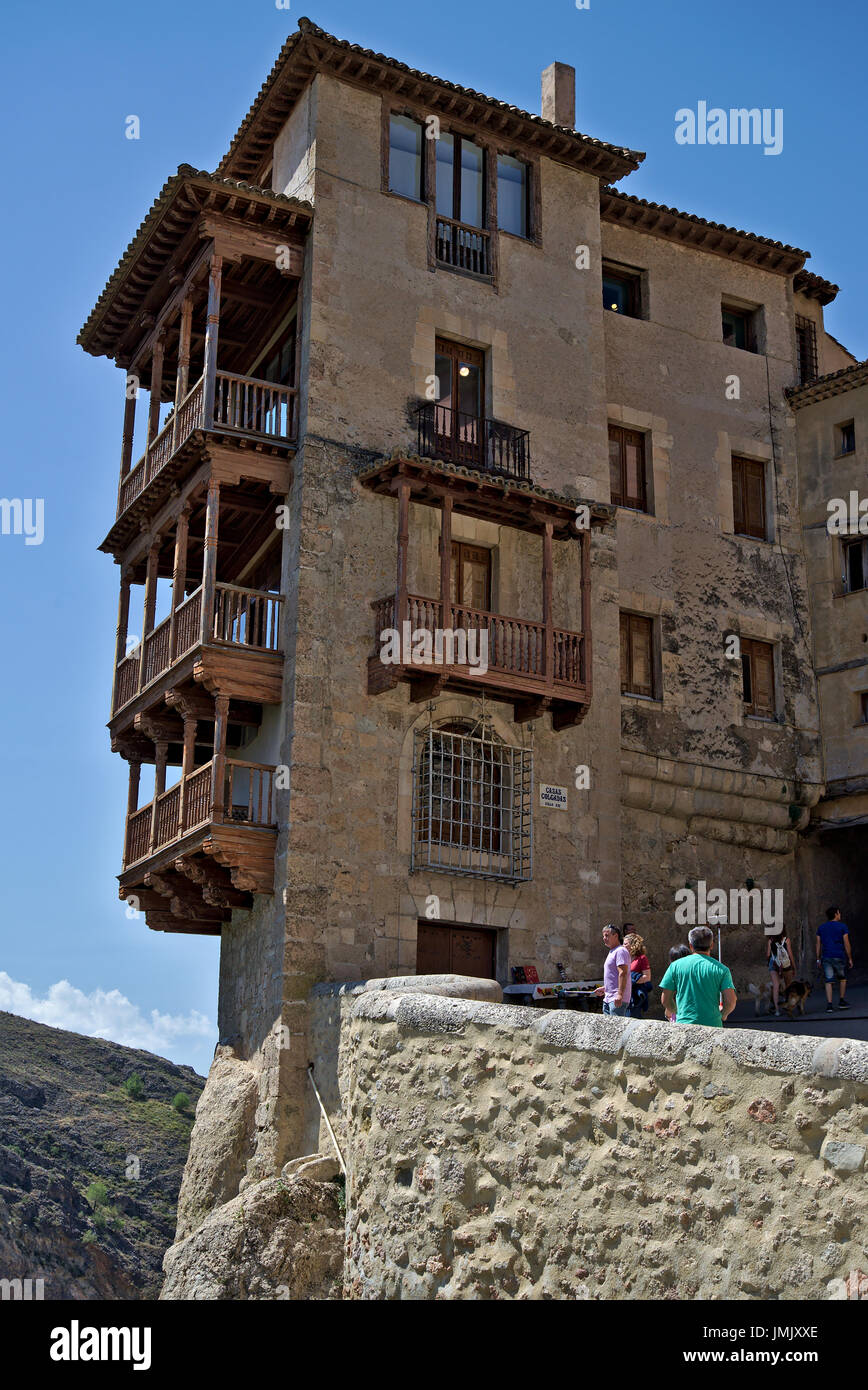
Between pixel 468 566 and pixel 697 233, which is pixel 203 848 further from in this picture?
pixel 697 233

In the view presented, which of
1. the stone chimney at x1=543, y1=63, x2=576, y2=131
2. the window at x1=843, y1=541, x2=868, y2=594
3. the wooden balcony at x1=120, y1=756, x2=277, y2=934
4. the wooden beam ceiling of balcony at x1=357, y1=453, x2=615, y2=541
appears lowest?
the wooden balcony at x1=120, y1=756, x2=277, y2=934

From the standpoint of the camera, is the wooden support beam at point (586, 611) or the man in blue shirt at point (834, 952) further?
the wooden support beam at point (586, 611)

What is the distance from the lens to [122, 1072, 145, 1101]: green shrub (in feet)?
154

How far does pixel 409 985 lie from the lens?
677 inches

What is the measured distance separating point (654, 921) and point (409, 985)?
26.8ft

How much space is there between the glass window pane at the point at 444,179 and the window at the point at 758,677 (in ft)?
28.5

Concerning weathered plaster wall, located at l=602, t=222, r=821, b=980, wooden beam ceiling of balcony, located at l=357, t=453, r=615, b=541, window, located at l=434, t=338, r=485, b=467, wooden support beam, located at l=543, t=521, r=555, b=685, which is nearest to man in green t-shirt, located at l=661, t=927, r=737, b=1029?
wooden support beam, located at l=543, t=521, r=555, b=685

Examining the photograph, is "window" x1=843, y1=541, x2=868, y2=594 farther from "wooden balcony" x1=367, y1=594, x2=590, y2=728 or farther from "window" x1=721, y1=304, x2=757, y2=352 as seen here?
"wooden balcony" x1=367, y1=594, x2=590, y2=728

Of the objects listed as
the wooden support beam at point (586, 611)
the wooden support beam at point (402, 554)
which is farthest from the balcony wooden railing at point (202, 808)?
the wooden support beam at point (586, 611)

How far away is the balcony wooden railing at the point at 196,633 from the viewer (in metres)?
21.3

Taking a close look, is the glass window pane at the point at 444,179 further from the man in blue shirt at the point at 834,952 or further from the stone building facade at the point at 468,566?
→ the man in blue shirt at the point at 834,952

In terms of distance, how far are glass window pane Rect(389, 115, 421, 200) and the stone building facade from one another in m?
0.06
